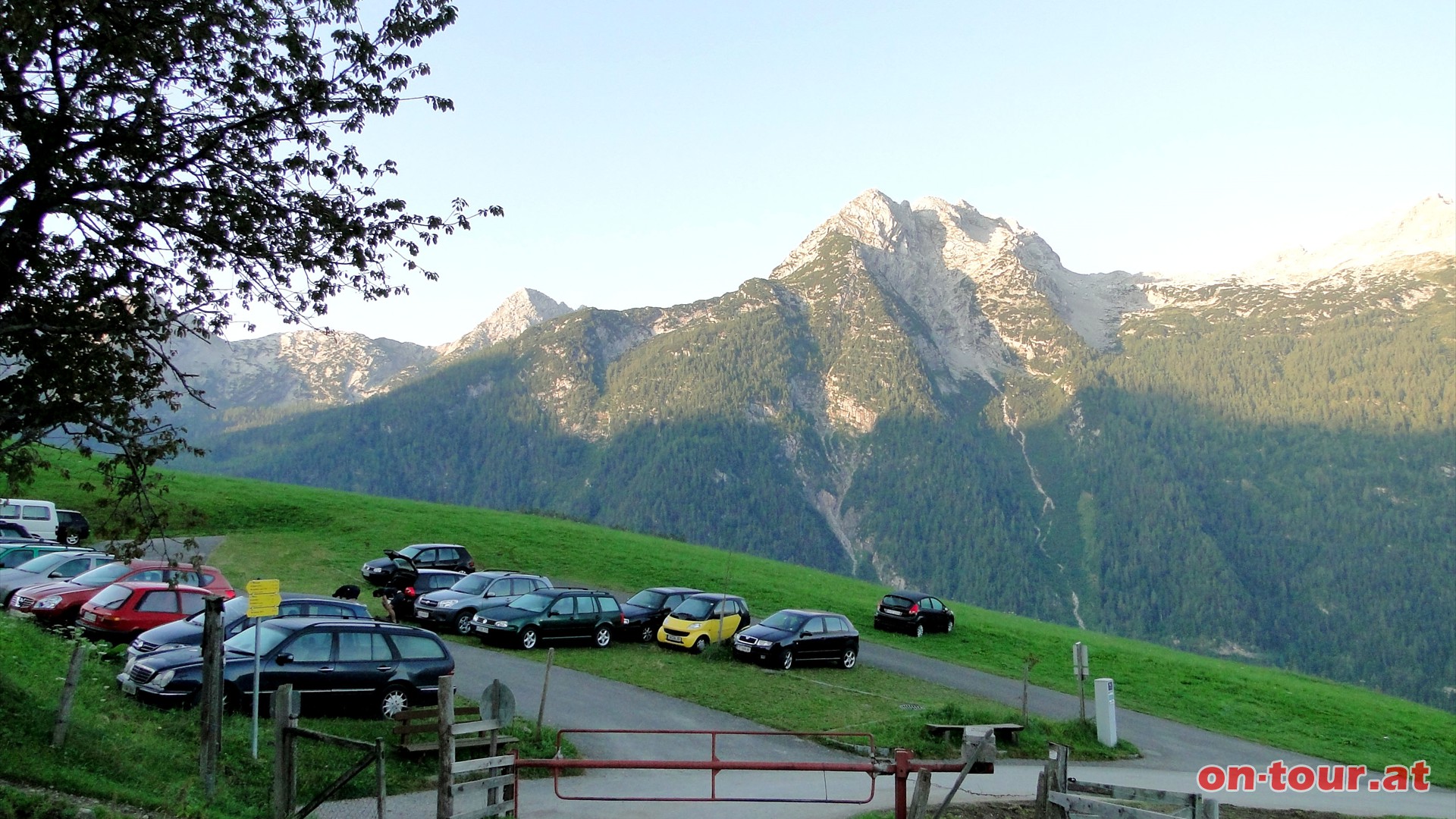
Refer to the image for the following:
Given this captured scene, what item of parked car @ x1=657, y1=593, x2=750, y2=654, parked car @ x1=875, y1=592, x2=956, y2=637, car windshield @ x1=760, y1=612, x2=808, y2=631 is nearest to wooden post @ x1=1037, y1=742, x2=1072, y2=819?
car windshield @ x1=760, y1=612, x2=808, y2=631

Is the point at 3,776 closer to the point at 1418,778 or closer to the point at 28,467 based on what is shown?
the point at 28,467

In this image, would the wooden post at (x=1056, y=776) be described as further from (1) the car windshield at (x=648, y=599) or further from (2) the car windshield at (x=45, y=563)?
(2) the car windshield at (x=45, y=563)

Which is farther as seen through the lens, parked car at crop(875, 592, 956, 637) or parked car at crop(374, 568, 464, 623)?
parked car at crop(875, 592, 956, 637)

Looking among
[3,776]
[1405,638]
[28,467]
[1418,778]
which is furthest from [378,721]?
[1405,638]

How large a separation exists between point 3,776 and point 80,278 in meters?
5.53

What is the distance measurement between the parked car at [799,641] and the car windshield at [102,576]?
48.5ft

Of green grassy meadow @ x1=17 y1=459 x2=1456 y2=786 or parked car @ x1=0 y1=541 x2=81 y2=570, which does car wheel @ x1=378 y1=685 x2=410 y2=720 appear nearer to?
green grassy meadow @ x1=17 y1=459 x2=1456 y2=786

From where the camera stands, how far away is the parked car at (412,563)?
3297 cm

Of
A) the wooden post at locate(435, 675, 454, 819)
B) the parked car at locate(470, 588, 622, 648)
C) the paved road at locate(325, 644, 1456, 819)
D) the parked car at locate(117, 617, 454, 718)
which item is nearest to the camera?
the wooden post at locate(435, 675, 454, 819)

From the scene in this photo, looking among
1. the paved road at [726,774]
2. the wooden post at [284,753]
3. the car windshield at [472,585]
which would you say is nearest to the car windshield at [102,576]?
the paved road at [726,774]

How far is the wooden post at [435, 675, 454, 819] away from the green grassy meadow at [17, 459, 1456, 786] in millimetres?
11395

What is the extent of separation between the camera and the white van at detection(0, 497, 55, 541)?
32.4 m

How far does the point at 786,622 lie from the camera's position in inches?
1095

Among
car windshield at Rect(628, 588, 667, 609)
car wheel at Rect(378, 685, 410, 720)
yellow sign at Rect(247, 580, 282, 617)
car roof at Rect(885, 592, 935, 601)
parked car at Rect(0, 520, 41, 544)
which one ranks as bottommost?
car roof at Rect(885, 592, 935, 601)
